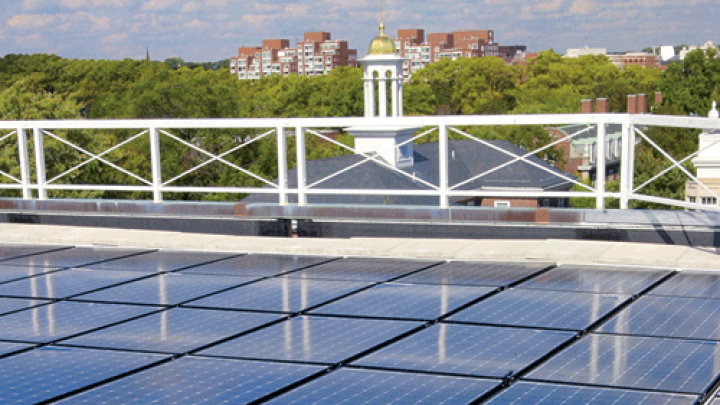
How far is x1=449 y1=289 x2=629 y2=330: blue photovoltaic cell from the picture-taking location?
18.5ft

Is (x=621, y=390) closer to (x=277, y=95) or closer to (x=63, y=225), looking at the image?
(x=63, y=225)

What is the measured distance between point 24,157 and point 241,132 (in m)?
56.0

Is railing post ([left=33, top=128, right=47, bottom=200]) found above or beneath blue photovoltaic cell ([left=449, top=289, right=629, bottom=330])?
→ above

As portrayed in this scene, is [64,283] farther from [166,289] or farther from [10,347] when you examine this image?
[10,347]

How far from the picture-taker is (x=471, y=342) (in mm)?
5176

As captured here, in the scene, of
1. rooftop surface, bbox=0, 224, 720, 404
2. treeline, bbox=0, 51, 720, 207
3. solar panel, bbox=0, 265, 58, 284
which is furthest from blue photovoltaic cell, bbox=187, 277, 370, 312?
treeline, bbox=0, 51, 720, 207

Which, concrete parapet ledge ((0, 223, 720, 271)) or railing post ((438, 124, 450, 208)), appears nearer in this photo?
concrete parapet ledge ((0, 223, 720, 271))

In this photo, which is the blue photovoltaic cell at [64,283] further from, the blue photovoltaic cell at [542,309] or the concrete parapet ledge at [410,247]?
the blue photovoltaic cell at [542,309]

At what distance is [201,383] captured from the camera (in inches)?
178

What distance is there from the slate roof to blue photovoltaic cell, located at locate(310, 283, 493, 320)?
2849 cm

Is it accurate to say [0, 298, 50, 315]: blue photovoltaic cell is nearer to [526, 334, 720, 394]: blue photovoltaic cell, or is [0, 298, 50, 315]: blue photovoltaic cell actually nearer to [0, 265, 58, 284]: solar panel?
[0, 265, 58, 284]: solar panel

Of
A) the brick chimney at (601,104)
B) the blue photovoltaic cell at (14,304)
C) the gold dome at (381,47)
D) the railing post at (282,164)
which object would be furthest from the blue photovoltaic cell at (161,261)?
the brick chimney at (601,104)

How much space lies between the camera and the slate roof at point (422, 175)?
45625 mm

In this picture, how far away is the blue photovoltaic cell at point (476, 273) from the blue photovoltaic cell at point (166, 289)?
1.44 metres
